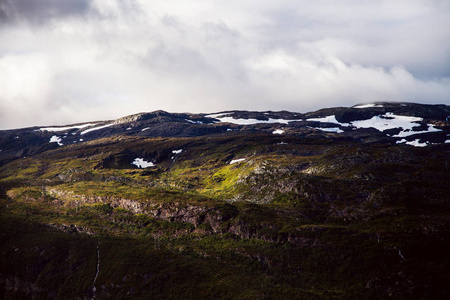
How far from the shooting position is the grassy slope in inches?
2552

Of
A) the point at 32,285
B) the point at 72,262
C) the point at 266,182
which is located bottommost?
the point at 32,285

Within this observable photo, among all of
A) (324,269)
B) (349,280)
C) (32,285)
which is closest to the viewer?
(349,280)

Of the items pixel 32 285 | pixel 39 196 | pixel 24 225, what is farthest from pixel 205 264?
pixel 39 196

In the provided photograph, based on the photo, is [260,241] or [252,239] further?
[252,239]

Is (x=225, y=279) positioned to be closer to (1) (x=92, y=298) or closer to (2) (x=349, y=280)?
(2) (x=349, y=280)

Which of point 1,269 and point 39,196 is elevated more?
point 39,196

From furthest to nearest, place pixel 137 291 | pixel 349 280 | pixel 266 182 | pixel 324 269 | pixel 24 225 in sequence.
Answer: pixel 266 182
pixel 24 225
pixel 137 291
pixel 324 269
pixel 349 280

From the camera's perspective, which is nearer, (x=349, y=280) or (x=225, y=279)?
(x=349, y=280)

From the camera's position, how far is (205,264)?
3034 inches

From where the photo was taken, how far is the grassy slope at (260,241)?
6481 centimetres

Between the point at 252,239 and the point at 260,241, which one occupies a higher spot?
the point at 260,241

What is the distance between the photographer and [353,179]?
360ft

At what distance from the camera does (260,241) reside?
82250 mm

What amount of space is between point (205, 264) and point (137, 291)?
17.7m
